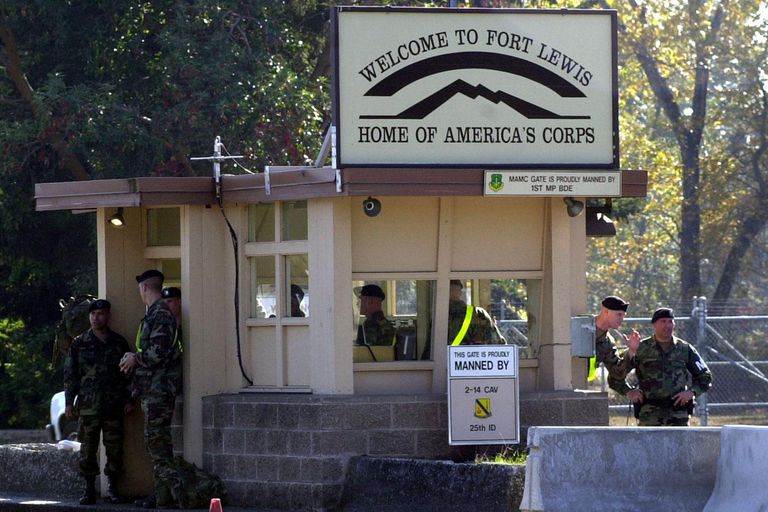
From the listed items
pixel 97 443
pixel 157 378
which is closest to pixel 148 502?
pixel 97 443

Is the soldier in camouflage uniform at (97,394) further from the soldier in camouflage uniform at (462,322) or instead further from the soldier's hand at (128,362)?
the soldier in camouflage uniform at (462,322)

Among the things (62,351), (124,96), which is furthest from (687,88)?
(62,351)

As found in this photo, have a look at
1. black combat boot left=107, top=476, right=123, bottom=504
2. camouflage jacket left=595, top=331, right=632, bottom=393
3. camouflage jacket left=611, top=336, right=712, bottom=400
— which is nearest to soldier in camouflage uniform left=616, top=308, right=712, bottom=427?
camouflage jacket left=611, top=336, right=712, bottom=400

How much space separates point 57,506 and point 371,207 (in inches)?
154

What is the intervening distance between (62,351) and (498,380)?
4.98 meters

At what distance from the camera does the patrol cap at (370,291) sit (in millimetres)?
11484

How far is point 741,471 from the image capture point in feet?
27.5

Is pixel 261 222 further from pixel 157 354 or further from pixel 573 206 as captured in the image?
pixel 573 206

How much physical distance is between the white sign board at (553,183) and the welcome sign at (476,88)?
4.3 inches

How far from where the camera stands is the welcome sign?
1120cm

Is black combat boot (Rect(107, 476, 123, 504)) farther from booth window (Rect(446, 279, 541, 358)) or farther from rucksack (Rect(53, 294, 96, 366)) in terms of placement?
booth window (Rect(446, 279, 541, 358))

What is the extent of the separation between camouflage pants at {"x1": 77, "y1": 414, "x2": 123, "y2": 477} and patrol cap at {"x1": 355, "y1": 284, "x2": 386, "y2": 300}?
2618 mm

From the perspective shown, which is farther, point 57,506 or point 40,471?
point 40,471

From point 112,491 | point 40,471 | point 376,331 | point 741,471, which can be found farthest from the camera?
point 40,471
